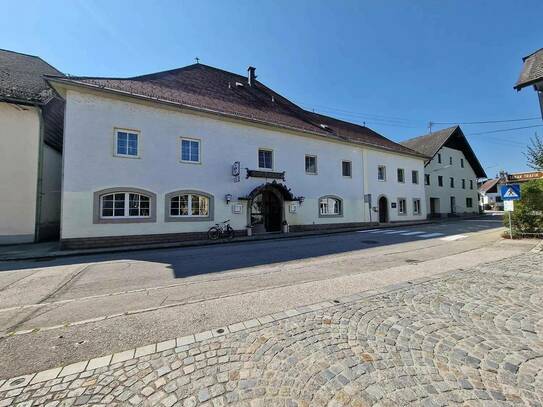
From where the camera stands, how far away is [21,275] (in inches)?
285

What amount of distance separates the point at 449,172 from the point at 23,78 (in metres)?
42.9

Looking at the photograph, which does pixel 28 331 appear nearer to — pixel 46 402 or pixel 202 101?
pixel 46 402

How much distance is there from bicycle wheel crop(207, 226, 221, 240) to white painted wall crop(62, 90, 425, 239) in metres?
0.37

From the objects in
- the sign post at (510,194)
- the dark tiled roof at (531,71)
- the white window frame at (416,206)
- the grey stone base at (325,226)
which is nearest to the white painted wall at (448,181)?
the white window frame at (416,206)

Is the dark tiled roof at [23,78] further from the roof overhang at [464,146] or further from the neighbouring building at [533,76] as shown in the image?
the roof overhang at [464,146]

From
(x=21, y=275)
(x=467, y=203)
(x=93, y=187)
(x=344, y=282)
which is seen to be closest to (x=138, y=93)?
(x=93, y=187)

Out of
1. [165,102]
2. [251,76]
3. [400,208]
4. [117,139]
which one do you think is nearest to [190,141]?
[165,102]

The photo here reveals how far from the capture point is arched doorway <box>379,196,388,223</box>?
24.3 m

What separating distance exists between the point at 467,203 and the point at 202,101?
38441mm

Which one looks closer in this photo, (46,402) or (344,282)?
(46,402)

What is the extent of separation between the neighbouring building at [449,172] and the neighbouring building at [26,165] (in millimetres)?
34797

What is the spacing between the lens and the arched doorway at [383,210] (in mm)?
24312

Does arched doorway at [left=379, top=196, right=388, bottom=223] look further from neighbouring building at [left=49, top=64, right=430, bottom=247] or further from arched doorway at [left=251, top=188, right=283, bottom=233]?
arched doorway at [left=251, top=188, right=283, bottom=233]

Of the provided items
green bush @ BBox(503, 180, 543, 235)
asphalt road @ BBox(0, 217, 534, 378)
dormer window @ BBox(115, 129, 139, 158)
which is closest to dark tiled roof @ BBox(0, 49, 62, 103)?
dormer window @ BBox(115, 129, 139, 158)
